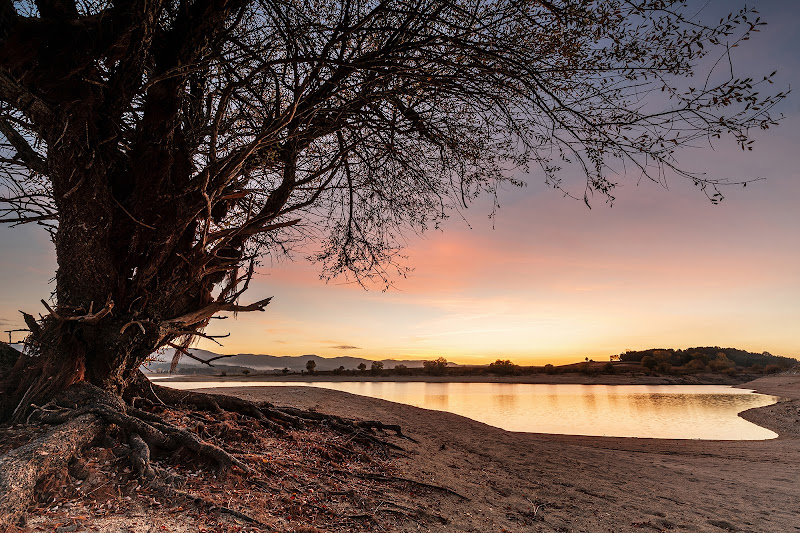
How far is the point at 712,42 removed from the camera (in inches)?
191

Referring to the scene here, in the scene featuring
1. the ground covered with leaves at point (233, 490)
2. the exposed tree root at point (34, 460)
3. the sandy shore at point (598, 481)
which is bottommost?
the sandy shore at point (598, 481)

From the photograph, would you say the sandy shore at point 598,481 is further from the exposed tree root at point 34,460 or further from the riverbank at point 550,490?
the exposed tree root at point 34,460

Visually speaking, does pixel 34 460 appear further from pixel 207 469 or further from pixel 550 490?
pixel 550 490

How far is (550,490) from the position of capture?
6617 millimetres

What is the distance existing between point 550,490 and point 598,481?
1369 millimetres

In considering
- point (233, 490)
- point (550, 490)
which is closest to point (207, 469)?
point (233, 490)

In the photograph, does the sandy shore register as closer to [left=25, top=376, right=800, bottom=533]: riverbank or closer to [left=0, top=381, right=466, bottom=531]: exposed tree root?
[left=25, top=376, right=800, bottom=533]: riverbank

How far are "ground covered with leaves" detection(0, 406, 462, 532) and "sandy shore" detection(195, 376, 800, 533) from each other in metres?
0.70

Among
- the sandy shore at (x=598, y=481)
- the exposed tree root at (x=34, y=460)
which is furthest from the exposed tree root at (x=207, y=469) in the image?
the sandy shore at (x=598, y=481)

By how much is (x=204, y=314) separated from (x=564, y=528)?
599 cm

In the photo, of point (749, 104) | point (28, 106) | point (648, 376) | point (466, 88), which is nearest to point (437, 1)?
point (466, 88)

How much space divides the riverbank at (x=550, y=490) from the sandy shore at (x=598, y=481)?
22mm

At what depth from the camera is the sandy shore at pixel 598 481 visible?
17.9ft

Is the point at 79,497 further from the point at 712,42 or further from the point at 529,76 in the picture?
the point at 712,42
